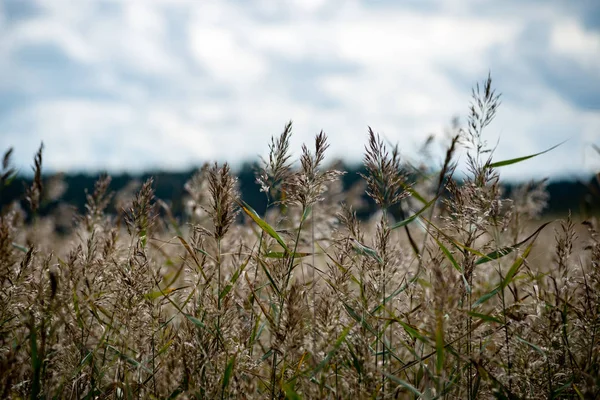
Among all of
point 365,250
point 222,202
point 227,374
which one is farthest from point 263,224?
point 227,374

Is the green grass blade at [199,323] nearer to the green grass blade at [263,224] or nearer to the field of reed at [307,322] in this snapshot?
the field of reed at [307,322]

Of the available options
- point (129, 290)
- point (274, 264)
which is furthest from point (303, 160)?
point (129, 290)

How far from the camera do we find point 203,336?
1.71 metres

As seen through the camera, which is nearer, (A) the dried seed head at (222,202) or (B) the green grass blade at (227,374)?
(B) the green grass blade at (227,374)

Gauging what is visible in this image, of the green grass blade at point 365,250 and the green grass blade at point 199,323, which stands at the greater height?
the green grass blade at point 365,250

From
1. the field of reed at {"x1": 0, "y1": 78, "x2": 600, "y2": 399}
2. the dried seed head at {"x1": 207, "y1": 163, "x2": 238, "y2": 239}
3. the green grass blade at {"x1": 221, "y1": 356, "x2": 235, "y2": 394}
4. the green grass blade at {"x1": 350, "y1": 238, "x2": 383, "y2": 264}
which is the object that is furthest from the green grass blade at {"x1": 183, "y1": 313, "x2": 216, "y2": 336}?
the green grass blade at {"x1": 350, "y1": 238, "x2": 383, "y2": 264}

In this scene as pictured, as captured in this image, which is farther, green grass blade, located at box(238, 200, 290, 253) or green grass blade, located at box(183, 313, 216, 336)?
green grass blade, located at box(238, 200, 290, 253)

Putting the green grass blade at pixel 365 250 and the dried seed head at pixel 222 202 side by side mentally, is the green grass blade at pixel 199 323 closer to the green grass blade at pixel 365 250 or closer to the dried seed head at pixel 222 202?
the dried seed head at pixel 222 202

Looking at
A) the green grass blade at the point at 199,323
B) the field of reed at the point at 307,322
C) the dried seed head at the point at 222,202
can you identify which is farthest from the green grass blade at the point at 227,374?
the dried seed head at the point at 222,202

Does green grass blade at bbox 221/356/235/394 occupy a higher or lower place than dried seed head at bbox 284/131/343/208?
lower

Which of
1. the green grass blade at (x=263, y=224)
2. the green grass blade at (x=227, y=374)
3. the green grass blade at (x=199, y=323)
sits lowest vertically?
the green grass blade at (x=227, y=374)

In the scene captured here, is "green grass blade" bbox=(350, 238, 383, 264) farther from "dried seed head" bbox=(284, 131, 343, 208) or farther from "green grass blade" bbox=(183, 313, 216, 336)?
→ "green grass blade" bbox=(183, 313, 216, 336)

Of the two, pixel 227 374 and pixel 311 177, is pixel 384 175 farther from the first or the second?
pixel 227 374

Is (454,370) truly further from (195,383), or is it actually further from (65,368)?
(65,368)
